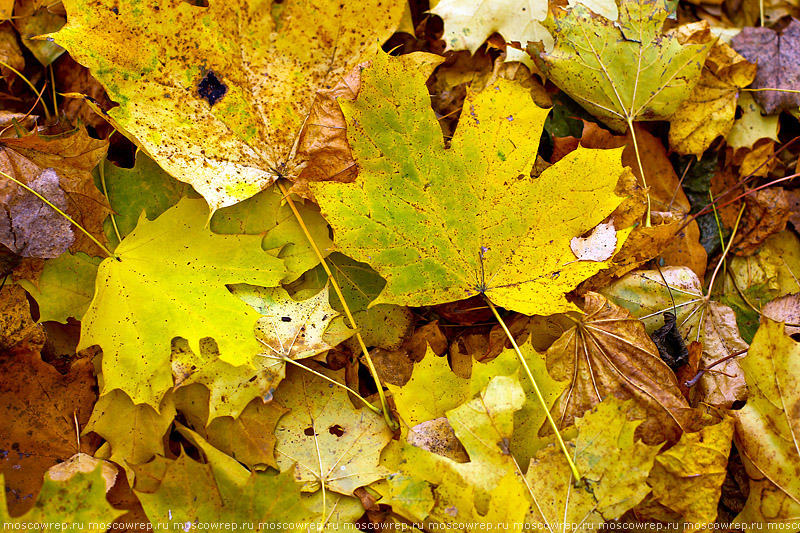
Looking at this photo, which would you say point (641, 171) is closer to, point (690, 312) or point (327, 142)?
point (690, 312)

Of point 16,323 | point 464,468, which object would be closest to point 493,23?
point 464,468

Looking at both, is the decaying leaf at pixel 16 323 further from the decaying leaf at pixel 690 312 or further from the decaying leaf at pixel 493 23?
the decaying leaf at pixel 690 312

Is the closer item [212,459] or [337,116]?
[212,459]

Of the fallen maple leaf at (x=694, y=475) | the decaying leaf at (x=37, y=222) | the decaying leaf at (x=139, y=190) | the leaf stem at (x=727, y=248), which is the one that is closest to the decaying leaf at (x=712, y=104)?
the leaf stem at (x=727, y=248)

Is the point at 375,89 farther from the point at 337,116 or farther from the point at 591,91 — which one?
the point at 591,91

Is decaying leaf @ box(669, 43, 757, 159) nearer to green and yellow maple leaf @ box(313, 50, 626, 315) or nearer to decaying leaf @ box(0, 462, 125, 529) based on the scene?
green and yellow maple leaf @ box(313, 50, 626, 315)

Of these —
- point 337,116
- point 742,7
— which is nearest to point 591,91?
point 337,116
